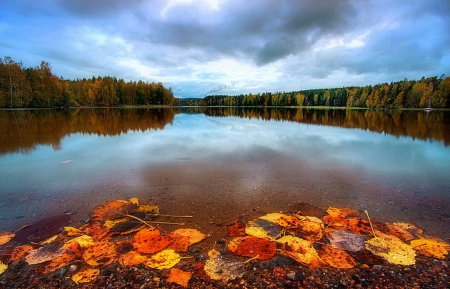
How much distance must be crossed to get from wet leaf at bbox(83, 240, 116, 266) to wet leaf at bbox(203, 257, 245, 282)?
1.50 meters

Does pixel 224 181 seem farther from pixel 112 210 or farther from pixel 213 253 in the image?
pixel 213 253

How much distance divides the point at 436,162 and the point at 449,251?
7.86 meters

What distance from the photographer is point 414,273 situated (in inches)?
130

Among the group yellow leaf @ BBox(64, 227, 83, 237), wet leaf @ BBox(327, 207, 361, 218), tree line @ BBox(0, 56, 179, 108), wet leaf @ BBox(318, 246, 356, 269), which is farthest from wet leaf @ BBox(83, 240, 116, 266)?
tree line @ BBox(0, 56, 179, 108)

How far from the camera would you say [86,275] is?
3.26 metres

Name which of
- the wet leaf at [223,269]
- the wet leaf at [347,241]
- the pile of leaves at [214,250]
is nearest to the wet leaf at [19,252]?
the pile of leaves at [214,250]

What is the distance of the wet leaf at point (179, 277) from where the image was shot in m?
3.14

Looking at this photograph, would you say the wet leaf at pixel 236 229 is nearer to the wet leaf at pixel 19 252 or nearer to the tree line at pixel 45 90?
the wet leaf at pixel 19 252

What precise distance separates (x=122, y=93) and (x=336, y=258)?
135m

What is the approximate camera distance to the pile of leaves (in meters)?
3.50

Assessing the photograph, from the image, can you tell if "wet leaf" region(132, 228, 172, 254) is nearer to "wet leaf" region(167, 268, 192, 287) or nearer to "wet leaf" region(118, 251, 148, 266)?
"wet leaf" region(118, 251, 148, 266)

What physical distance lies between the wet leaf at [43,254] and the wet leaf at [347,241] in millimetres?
4551

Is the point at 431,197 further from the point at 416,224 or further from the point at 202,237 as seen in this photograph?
the point at 202,237

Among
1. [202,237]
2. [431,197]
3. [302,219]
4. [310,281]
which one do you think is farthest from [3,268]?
[431,197]
